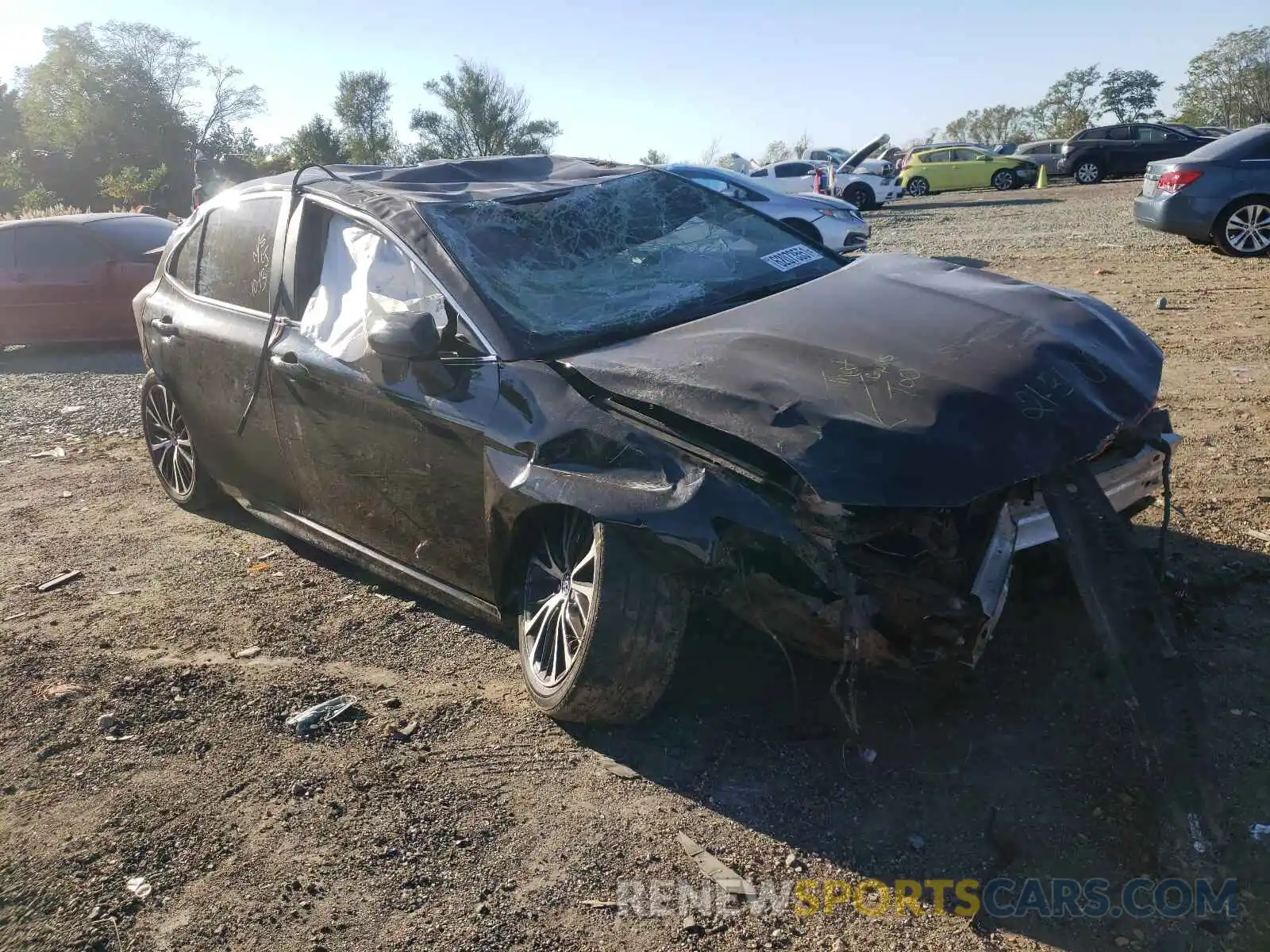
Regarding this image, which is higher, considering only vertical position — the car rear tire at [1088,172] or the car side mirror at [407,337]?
the car rear tire at [1088,172]

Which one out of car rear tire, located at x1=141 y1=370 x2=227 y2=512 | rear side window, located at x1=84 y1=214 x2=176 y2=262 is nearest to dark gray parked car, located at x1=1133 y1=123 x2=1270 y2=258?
car rear tire, located at x1=141 y1=370 x2=227 y2=512

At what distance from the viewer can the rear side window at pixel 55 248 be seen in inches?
435

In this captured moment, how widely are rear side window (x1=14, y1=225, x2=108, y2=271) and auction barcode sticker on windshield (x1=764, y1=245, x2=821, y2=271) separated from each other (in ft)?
30.5

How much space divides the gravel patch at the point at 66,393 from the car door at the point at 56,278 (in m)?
0.53

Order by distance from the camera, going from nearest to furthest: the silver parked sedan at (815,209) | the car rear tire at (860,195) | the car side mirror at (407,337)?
the car side mirror at (407,337) < the silver parked sedan at (815,209) < the car rear tire at (860,195)

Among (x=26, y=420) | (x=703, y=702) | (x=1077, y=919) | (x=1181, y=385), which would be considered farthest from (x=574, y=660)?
(x=26, y=420)

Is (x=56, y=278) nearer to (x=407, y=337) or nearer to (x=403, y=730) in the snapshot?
(x=407, y=337)

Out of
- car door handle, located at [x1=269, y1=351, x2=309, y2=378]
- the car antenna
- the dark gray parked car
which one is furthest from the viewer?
the dark gray parked car

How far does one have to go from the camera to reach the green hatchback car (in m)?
32.2

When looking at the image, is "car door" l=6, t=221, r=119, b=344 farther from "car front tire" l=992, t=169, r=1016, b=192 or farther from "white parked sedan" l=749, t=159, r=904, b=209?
"car front tire" l=992, t=169, r=1016, b=192

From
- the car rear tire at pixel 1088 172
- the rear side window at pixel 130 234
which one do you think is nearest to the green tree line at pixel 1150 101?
the car rear tire at pixel 1088 172

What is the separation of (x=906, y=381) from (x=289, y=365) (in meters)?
2.56

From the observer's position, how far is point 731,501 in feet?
9.18

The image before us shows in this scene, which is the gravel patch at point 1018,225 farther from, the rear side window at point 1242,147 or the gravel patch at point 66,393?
the gravel patch at point 66,393
